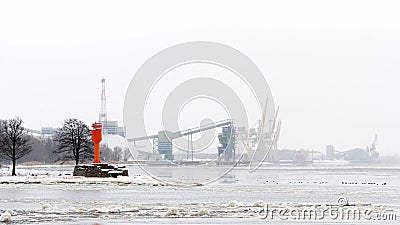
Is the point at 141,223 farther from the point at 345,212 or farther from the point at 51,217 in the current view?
the point at 345,212

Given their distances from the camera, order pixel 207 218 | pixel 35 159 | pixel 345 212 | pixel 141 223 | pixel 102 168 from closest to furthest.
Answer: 1. pixel 141 223
2. pixel 207 218
3. pixel 345 212
4. pixel 102 168
5. pixel 35 159

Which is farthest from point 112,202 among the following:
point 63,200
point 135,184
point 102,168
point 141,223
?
point 102,168

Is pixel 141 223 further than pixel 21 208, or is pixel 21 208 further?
pixel 21 208

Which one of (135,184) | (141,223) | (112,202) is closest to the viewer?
(141,223)

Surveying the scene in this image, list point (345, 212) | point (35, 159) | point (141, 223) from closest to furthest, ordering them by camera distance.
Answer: point (141, 223), point (345, 212), point (35, 159)

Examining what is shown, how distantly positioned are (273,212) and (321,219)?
12.9ft

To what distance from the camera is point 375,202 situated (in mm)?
40469

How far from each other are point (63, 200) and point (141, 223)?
15.1 m

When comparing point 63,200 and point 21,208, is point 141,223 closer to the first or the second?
point 21,208

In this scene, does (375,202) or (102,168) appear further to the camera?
(102,168)

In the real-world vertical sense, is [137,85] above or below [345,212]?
above

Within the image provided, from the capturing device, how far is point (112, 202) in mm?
39625

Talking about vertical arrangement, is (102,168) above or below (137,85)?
below

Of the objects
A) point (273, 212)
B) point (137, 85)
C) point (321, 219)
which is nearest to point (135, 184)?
point (137, 85)
